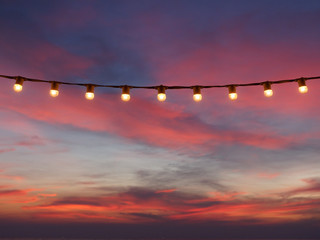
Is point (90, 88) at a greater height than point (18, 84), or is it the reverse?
point (90, 88)

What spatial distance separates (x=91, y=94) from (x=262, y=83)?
425 cm

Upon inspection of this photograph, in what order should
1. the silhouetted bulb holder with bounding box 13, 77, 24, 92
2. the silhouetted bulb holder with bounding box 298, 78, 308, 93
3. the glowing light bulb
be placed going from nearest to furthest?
the silhouetted bulb holder with bounding box 13, 77, 24, 92, the silhouetted bulb holder with bounding box 298, 78, 308, 93, the glowing light bulb

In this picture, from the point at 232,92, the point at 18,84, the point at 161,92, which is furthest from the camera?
the point at 232,92

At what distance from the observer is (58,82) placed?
274 inches

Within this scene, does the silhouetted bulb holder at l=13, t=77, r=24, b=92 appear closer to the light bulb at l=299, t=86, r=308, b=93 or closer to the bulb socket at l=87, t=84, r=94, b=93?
the bulb socket at l=87, t=84, r=94, b=93

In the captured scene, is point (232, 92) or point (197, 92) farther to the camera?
point (232, 92)

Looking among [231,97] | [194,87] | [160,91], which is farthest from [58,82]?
[231,97]

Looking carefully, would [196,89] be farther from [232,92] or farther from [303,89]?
[303,89]

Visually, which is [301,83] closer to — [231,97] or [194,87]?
[231,97]

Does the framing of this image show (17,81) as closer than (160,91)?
Yes

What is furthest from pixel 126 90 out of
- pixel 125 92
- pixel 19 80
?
pixel 19 80

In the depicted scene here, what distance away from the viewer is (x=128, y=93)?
282 inches

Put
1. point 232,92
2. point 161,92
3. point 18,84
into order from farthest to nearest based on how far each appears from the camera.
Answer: point 232,92 < point 161,92 < point 18,84

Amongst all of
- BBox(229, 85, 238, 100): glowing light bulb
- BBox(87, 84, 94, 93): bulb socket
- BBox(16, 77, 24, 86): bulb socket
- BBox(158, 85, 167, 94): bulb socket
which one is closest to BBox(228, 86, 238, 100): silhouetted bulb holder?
BBox(229, 85, 238, 100): glowing light bulb
